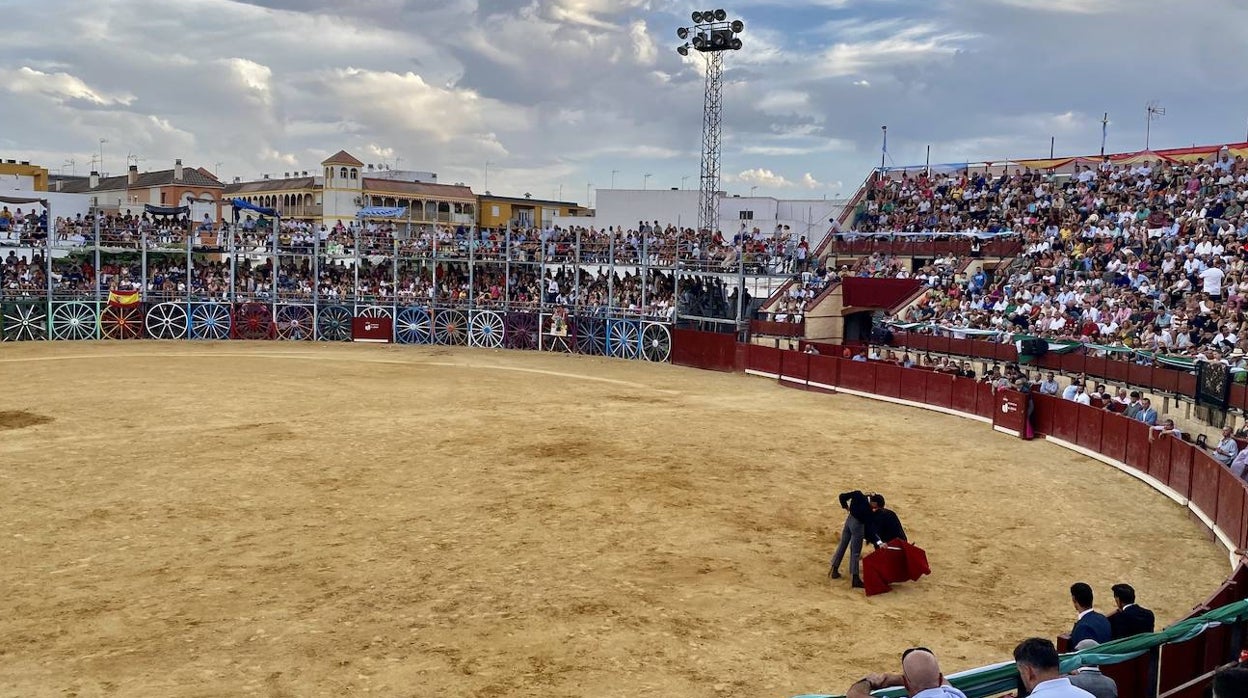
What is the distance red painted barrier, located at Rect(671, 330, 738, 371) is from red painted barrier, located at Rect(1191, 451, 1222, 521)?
19.6 m

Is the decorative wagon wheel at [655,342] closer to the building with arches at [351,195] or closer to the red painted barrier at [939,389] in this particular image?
the red painted barrier at [939,389]

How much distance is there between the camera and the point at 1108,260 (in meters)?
30.0

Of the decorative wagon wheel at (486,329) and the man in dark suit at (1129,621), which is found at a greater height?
the decorative wagon wheel at (486,329)

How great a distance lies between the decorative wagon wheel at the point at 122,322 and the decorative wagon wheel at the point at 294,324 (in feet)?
16.6

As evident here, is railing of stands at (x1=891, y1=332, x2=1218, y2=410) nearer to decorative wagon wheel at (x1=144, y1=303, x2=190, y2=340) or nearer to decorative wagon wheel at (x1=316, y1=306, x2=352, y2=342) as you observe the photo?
decorative wagon wheel at (x1=316, y1=306, x2=352, y2=342)

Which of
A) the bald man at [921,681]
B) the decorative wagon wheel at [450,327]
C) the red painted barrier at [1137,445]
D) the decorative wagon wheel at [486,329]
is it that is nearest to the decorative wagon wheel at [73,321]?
the decorative wagon wheel at [450,327]

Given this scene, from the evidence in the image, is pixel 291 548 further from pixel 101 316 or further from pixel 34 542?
pixel 101 316

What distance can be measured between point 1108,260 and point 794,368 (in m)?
10.0

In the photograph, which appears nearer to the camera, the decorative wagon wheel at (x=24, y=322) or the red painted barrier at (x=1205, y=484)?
the red painted barrier at (x=1205, y=484)

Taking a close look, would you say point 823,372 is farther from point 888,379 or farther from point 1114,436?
point 1114,436

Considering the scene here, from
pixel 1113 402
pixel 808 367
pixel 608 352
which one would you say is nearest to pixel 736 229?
pixel 608 352

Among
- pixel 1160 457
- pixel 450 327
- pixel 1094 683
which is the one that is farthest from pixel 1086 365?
pixel 450 327

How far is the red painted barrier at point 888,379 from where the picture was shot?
1076 inches

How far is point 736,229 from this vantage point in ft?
190
